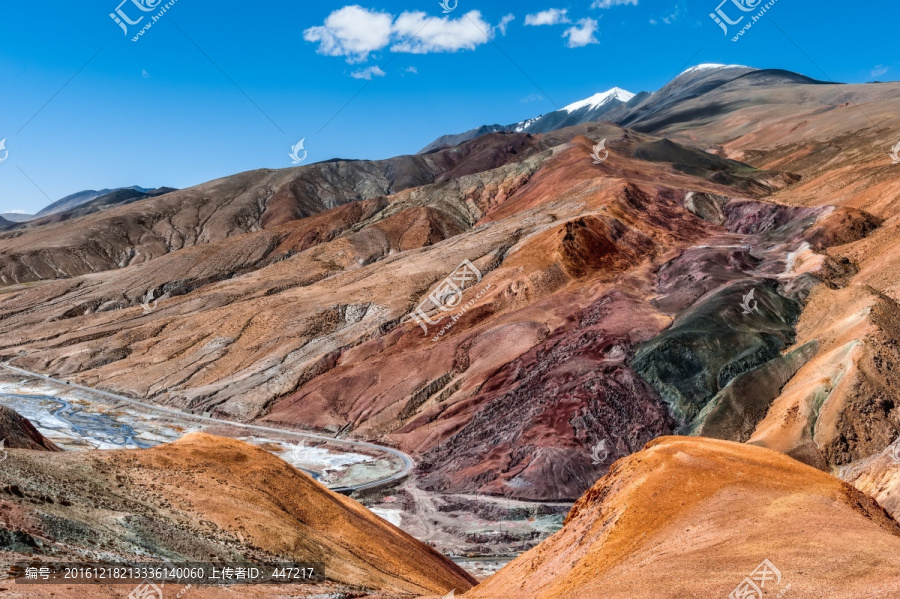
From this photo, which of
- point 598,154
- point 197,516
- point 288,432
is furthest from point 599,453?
point 598,154

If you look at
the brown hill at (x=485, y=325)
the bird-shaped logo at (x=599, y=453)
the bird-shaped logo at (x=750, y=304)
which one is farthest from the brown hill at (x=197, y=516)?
the bird-shaped logo at (x=750, y=304)

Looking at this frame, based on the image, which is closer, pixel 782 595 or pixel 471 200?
pixel 782 595

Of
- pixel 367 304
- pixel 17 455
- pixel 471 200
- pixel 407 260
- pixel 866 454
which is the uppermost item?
pixel 471 200

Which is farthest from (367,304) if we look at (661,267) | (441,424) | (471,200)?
(471,200)

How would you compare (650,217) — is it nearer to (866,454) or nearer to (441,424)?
(441,424)

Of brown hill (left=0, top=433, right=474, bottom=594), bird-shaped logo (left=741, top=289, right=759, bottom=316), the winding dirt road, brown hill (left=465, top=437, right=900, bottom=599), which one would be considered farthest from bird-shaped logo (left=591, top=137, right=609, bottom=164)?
brown hill (left=465, top=437, right=900, bottom=599)

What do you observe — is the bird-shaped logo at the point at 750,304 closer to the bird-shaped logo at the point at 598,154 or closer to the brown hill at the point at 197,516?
the brown hill at the point at 197,516
